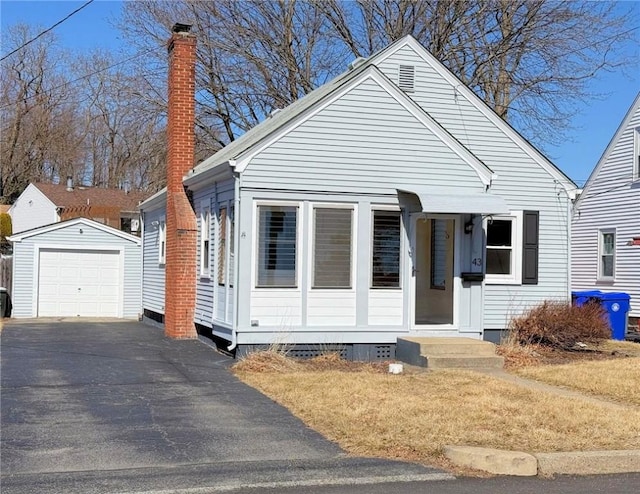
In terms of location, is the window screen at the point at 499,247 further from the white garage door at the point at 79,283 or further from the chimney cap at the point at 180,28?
the white garage door at the point at 79,283

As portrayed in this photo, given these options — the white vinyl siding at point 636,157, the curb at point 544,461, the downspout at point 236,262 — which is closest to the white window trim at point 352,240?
the downspout at point 236,262

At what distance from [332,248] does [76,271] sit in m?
12.6

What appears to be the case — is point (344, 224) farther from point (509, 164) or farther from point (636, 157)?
point (636, 157)

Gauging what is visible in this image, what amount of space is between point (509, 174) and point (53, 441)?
40.0 feet

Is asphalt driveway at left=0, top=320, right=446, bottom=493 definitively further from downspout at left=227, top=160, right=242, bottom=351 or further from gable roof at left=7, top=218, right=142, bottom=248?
gable roof at left=7, top=218, right=142, bottom=248

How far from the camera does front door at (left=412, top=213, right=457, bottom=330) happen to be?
1672 cm

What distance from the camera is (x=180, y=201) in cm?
1781

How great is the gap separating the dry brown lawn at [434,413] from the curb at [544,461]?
0.24 m

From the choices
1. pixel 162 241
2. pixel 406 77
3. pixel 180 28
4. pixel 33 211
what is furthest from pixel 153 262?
pixel 33 211

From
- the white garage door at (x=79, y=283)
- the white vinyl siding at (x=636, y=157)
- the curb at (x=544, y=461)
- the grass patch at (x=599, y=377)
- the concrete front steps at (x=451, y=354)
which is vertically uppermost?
the white vinyl siding at (x=636, y=157)

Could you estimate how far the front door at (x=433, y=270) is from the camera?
1672 centimetres

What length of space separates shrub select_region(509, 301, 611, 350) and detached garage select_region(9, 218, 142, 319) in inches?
492

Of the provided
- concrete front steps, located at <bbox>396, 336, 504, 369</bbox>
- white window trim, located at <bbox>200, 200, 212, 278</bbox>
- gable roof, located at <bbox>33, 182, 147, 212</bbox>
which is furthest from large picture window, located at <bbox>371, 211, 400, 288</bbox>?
gable roof, located at <bbox>33, 182, 147, 212</bbox>

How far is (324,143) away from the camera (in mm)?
14484
